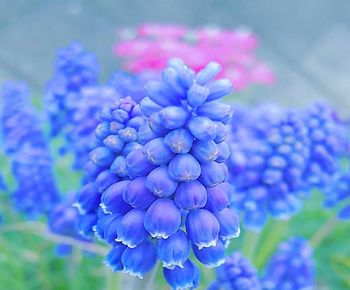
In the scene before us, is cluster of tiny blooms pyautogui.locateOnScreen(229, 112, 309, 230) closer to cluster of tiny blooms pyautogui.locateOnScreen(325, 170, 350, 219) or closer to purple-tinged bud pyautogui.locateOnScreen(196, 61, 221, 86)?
cluster of tiny blooms pyautogui.locateOnScreen(325, 170, 350, 219)

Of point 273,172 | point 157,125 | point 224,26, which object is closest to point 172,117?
point 157,125

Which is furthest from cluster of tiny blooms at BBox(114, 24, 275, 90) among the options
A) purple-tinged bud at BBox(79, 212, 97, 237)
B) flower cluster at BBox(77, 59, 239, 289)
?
flower cluster at BBox(77, 59, 239, 289)

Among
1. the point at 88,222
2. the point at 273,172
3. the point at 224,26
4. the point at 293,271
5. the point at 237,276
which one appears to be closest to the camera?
the point at 88,222

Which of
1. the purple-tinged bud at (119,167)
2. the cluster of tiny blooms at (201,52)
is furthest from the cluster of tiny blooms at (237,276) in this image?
the cluster of tiny blooms at (201,52)

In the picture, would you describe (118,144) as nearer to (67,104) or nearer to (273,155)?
(273,155)

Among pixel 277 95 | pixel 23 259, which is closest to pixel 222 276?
pixel 23 259

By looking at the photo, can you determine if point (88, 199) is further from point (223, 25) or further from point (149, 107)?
point (223, 25)
